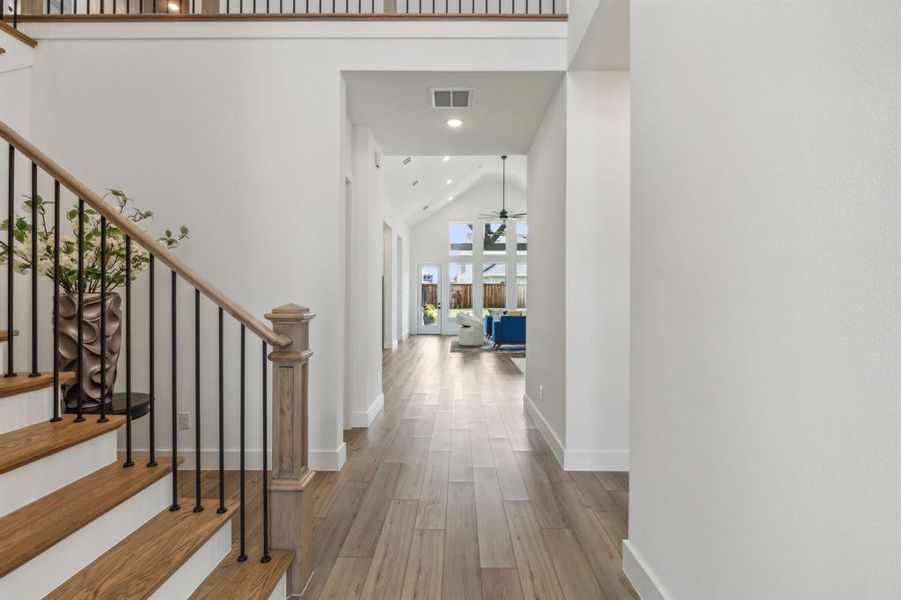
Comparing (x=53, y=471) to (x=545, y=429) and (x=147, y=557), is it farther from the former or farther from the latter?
(x=545, y=429)

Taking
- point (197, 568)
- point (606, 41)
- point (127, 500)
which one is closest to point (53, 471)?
point (127, 500)

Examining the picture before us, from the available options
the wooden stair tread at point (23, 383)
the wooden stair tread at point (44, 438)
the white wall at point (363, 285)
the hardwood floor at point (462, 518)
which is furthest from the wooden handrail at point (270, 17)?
the hardwood floor at point (462, 518)

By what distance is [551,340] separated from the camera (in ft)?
12.2

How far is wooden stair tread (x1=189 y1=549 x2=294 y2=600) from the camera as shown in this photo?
162cm

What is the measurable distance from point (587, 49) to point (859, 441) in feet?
9.02

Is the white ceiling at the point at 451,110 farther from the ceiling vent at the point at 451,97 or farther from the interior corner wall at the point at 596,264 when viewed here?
the interior corner wall at the point at 596,264

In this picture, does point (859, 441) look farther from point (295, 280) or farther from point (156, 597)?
point (295, 280)

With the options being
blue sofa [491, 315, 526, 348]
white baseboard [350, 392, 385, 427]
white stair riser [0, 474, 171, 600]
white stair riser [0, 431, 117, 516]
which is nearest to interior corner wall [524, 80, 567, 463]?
white baseboard [350, 392, 385, 427]

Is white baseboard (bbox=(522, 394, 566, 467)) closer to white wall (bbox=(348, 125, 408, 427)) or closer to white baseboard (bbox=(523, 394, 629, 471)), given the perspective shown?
white baseboard (bbox=(523, 394, 629, 471))

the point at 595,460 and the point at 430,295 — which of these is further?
the point at 430,295

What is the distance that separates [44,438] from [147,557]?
59cm

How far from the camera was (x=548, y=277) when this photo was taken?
3.86 meters

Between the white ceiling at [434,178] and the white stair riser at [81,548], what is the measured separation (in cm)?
641

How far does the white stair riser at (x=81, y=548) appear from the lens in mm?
1248
